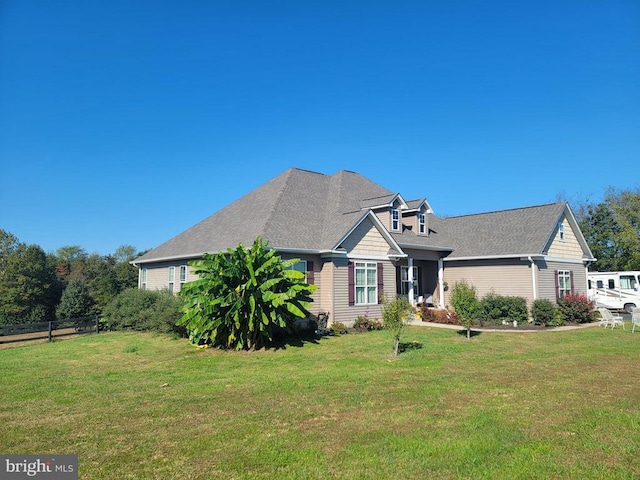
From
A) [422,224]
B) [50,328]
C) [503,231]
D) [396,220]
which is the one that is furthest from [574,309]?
[50,328]

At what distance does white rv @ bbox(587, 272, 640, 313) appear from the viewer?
27391 mm

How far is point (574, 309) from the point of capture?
20766 mm

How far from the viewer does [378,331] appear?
17938 millimetres

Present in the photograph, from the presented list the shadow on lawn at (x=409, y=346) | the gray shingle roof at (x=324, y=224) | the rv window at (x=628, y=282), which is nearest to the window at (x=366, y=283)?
the gray shingle roof at (x=324, y=224)

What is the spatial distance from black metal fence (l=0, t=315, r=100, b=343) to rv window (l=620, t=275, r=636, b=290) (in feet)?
110

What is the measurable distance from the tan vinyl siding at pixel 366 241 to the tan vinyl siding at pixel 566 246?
9905mm

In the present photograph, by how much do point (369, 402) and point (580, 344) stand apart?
10.4 metres

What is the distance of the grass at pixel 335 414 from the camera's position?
4.91m

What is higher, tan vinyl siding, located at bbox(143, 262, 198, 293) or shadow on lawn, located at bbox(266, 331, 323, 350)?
tan vinyl siding, located at bbox(143, 262, 198, 293)

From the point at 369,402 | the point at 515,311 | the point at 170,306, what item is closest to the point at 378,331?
the point at 515,311

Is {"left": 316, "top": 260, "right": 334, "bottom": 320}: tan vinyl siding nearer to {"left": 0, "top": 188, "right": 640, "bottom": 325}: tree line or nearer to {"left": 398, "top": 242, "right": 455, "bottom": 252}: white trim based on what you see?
{"left": 398, "top": 242, "right": 455, "bottom": 252}: white trim

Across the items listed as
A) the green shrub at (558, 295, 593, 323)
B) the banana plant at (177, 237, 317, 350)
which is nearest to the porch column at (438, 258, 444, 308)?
the green shrub at (558, 295, 593, 323)

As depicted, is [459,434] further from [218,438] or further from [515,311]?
[515,311]

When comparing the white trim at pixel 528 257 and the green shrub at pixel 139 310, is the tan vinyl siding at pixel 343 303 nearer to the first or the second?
the green shrub at pixel 139 310
